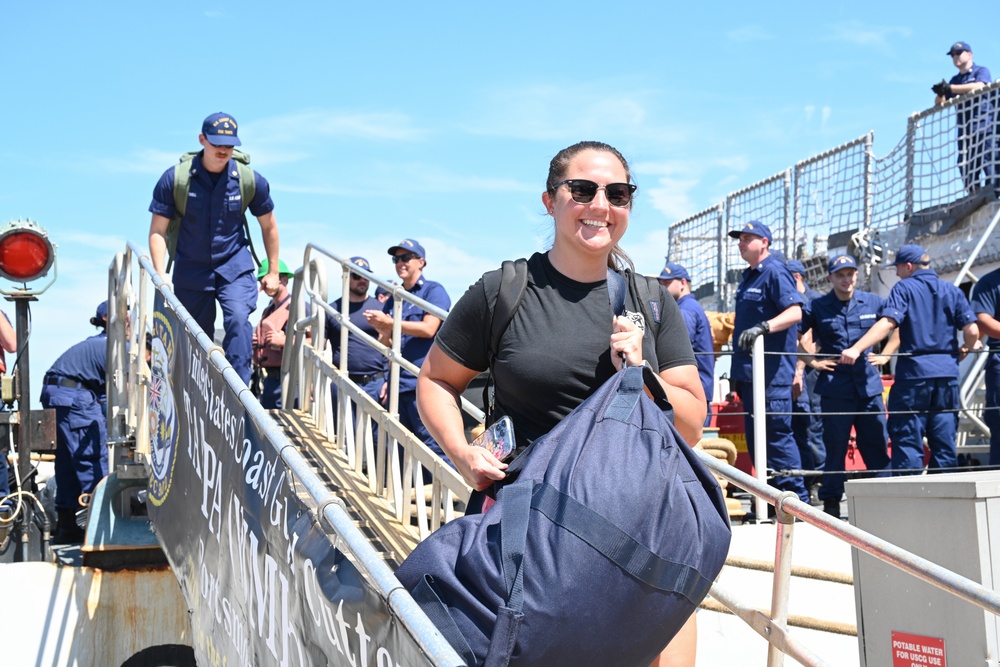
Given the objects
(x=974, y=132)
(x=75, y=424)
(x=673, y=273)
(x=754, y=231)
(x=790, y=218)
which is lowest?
(x=75, y=424)

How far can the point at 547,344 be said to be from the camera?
7.86ft

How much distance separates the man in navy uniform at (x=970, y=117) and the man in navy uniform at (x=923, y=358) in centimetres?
422

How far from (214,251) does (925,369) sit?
5017 millimetres

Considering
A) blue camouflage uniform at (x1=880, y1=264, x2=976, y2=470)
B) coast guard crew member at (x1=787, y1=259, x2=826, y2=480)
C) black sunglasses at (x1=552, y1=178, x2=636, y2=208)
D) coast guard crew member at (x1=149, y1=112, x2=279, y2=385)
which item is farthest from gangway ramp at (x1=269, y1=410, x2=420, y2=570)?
blue camouflage uniform at (x1=880, y1=264, x2=976, y2=470)

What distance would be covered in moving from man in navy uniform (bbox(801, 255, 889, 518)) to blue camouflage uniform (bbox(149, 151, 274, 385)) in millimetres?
4089

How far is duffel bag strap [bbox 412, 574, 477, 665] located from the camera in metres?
1.89

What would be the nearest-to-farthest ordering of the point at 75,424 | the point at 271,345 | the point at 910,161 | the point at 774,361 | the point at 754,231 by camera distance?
the point at 774,361 < the point at 754,231 < the point at 271,345 < the point at 75,424 < the point at 910,161

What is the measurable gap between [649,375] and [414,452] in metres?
2.56

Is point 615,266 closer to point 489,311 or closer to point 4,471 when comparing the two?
point 489,311

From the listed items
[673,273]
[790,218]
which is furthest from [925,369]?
[790,218]

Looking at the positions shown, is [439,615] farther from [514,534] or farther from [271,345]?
[271,345]

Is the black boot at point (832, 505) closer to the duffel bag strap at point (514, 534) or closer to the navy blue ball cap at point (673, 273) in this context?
the navy blue ball cap at point (673, 273)

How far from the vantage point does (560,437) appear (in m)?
2.11

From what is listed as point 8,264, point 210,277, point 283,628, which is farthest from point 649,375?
point 8,264
